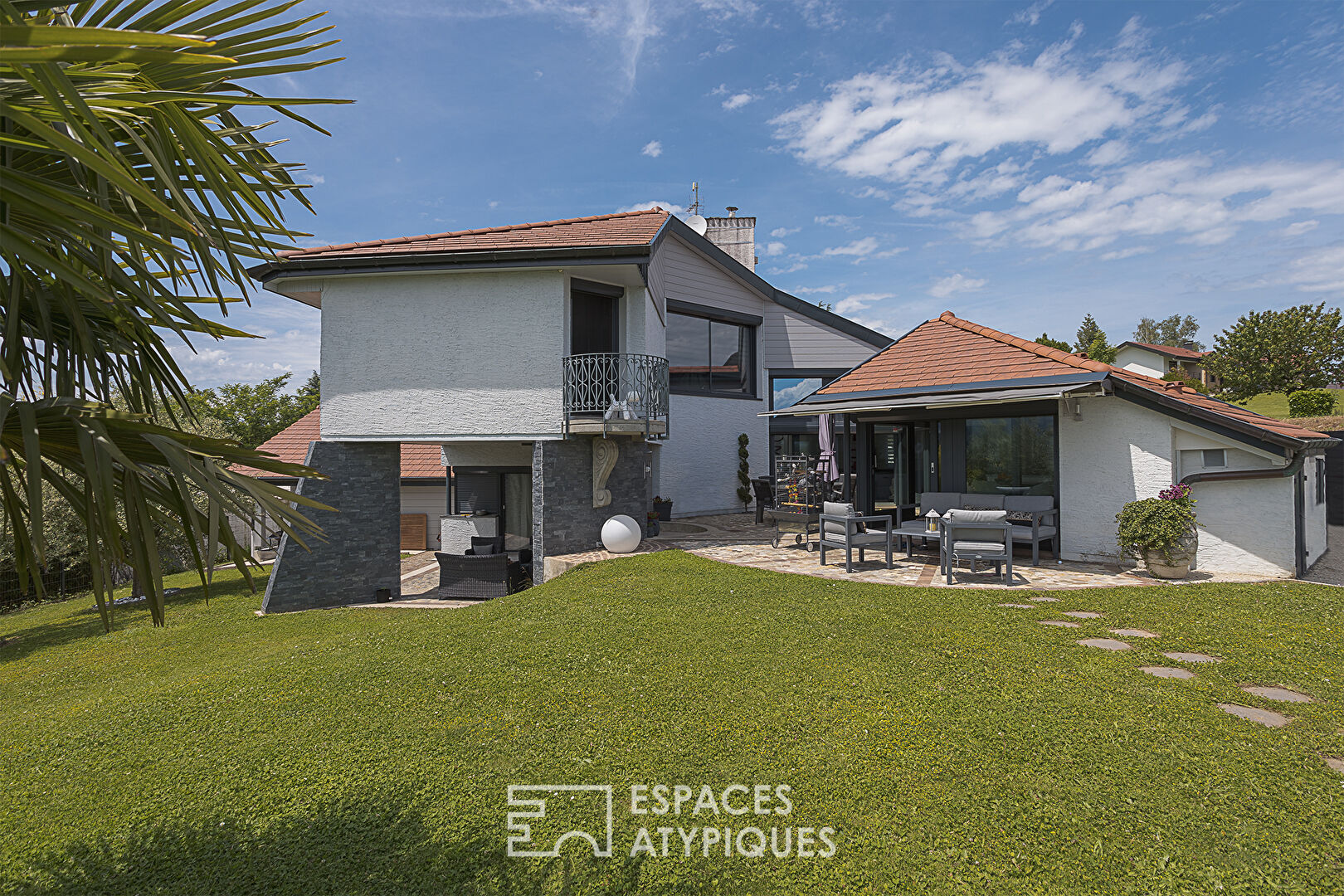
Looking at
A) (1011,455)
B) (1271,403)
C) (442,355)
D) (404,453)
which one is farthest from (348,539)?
(1271,403)

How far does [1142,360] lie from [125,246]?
71.7 metres

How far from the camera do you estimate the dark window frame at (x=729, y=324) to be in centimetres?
1830

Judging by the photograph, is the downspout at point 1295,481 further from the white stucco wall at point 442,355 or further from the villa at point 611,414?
the white stucco wall at point 442,355

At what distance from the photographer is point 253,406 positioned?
128ft

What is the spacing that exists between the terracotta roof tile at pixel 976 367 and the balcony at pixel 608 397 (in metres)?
4.14

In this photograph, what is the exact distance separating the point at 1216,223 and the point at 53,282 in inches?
988

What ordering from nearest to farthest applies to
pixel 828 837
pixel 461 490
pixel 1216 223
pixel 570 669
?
pixel 828 837, pixel 570 669, pixel 461 490, pixel 1216 223

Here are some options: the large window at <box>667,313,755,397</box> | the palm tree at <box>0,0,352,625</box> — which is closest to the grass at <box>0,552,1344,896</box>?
the palm tree at <box>0,0,352,625</box>

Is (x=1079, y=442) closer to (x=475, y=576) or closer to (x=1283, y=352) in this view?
(x=475, y=576)

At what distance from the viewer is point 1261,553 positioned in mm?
9281

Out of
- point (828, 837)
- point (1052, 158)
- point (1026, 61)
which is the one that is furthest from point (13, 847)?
point (1052, 158)

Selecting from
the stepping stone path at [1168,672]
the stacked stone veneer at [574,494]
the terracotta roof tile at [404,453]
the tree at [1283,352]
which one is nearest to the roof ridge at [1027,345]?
the stepping stone path at [1168,672]

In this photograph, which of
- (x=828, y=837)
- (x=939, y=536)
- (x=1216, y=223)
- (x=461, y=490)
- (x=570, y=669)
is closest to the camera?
(x=828, y=837)

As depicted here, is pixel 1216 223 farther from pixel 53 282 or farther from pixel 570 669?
pixel 53 282
